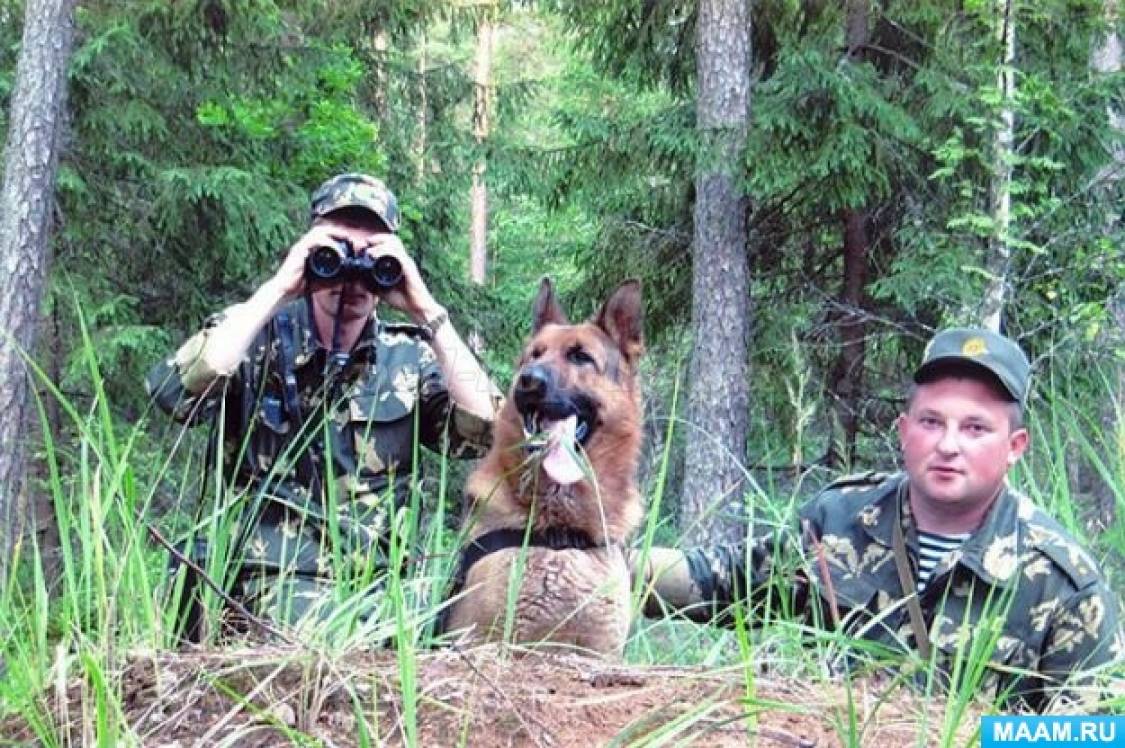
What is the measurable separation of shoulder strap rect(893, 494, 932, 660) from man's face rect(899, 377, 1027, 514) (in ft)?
0.41

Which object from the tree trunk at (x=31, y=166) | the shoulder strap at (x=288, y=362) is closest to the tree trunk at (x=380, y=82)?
the tree trunk at (x=31, y=166)

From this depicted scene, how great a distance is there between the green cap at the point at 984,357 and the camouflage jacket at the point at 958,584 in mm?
276

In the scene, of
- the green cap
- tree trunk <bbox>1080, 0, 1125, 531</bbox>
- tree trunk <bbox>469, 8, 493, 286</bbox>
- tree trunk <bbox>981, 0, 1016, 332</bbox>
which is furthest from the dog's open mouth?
tree trunk <bbox>469, 8, 493, 286</bbox>

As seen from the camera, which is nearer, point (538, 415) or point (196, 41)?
point (538, 415)

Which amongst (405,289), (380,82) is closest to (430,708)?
(405,289)

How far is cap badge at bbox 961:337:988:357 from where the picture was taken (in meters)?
2.87

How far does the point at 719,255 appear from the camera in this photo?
10.3m

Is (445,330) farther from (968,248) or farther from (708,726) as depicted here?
(968,248)

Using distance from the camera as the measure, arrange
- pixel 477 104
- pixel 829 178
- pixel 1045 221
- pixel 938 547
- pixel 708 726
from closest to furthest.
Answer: pixel 708 726, pixel 938 547, pixel 1045 221, pixel 829 178, pixel 477 104

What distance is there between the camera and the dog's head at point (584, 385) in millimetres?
3809

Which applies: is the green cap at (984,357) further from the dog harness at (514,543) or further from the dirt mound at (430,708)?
the dirt mound at (430,708)

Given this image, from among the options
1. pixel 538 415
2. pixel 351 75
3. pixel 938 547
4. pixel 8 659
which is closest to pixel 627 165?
pixel 351 75

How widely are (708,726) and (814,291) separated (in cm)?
1017

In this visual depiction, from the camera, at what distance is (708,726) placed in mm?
1510
